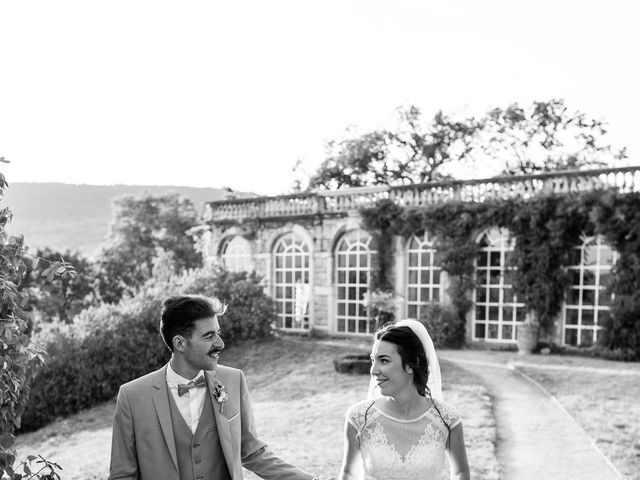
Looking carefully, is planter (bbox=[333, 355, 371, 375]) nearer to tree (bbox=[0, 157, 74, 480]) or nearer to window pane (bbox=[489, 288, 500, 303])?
window pane (bbox=[489, 288, 500, 303])

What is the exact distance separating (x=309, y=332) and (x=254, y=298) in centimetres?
288

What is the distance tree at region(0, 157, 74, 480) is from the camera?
3.59m

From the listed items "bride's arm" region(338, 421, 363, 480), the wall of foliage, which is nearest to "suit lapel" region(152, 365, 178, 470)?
"bride's arm" region(338, 421, 363, 480)

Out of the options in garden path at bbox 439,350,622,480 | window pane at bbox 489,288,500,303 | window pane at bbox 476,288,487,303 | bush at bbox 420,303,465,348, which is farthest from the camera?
window pane at bbox 476,288,487,303

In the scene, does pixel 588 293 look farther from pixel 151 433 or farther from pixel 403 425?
pixel 151 433

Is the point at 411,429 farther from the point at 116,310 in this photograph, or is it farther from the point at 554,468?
the point at 116,310

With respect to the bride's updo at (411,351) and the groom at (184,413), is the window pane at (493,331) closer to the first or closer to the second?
the bride's updo at (411,351)

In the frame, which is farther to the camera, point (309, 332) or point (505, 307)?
point (309, 332)

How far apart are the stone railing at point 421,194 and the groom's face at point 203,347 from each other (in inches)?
626

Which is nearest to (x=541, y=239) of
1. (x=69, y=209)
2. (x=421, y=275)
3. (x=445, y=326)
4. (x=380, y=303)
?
Answer: (x=445, y=326)

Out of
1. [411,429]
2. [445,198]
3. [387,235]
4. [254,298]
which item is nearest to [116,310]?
[254,298]

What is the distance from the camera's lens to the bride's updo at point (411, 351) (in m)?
3.63

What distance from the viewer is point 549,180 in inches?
730

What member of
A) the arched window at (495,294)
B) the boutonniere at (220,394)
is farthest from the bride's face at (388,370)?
the arched window at (495,294)
